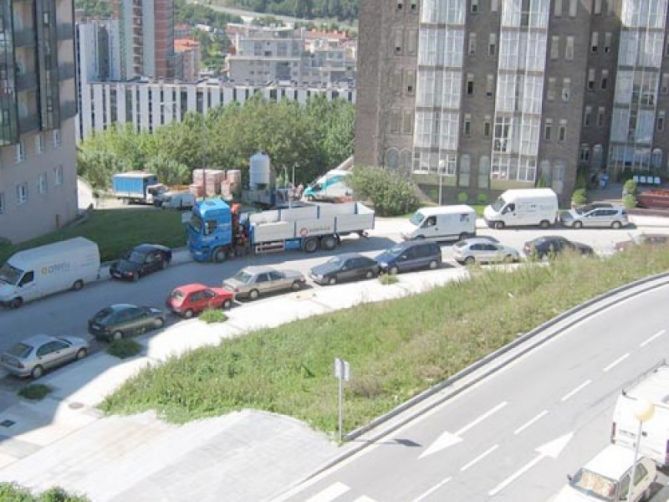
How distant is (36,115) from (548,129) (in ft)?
106

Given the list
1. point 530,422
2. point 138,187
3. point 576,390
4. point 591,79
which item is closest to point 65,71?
point 138,187

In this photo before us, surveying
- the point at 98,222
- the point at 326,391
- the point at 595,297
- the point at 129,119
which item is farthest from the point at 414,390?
the point at 129,119

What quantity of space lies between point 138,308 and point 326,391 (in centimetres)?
1246

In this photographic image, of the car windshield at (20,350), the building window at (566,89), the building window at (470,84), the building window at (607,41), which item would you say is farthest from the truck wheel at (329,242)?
the building window at (607,41)

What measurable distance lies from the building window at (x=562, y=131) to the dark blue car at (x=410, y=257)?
19.8 meters

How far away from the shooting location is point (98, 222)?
5791cm

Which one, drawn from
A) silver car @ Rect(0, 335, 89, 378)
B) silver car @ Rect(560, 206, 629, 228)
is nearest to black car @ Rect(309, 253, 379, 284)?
silver car @ Rect(0, 335, 89, 378)

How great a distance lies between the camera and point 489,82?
6250 cm

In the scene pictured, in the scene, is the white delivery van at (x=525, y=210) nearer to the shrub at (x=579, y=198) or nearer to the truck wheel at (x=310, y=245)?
the shrub at (x=579, y=198)

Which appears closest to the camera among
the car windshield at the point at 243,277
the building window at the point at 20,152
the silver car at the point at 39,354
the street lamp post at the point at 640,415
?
the street lamp post at the point at 640,415

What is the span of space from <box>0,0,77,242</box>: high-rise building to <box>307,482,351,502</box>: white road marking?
34.0m

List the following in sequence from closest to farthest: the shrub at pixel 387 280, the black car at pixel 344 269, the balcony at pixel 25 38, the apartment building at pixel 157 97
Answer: the shrub at pixel 387 280
the black car at pixel 344 269
the balcony at pixel 25 38
the apartment building at pixel 157 97

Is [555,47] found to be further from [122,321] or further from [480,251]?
[122,321]

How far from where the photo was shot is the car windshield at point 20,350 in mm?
33125
